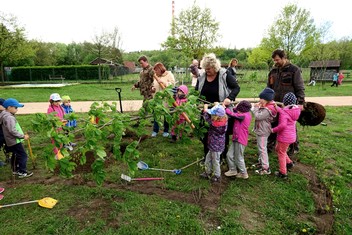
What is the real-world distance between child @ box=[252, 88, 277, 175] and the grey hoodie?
384 centimetres

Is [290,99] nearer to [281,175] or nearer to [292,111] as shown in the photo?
[292,111]

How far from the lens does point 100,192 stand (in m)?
3.53

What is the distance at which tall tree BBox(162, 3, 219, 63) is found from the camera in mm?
A: 23234

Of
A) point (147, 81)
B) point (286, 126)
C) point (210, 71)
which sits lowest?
point (286, 126)

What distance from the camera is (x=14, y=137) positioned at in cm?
393

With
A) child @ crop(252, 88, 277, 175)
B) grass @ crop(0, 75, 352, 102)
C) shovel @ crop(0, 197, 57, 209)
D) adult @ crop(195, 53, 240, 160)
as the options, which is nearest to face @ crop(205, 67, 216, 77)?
adult @ crop(195, 53, 240, 160)

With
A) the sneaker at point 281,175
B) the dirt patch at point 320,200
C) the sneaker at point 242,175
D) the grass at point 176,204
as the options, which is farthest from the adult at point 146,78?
the dirt patch at point 320,200

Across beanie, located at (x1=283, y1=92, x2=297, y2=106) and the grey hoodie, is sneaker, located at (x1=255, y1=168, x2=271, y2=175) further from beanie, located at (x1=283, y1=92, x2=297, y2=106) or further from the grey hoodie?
the grey hoodie

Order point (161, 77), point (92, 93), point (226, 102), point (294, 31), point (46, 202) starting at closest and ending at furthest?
point (46, 202) < point (226, 102) < point (161, 77) < point (92, 93) < point (294, 31)

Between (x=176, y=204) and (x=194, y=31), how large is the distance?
22324 millimetres

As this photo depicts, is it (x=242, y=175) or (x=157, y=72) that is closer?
(x=242, y=175)

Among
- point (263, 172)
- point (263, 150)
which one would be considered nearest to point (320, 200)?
point (263, 172)

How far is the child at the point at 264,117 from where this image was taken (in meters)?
3.82

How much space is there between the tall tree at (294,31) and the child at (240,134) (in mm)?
21906
